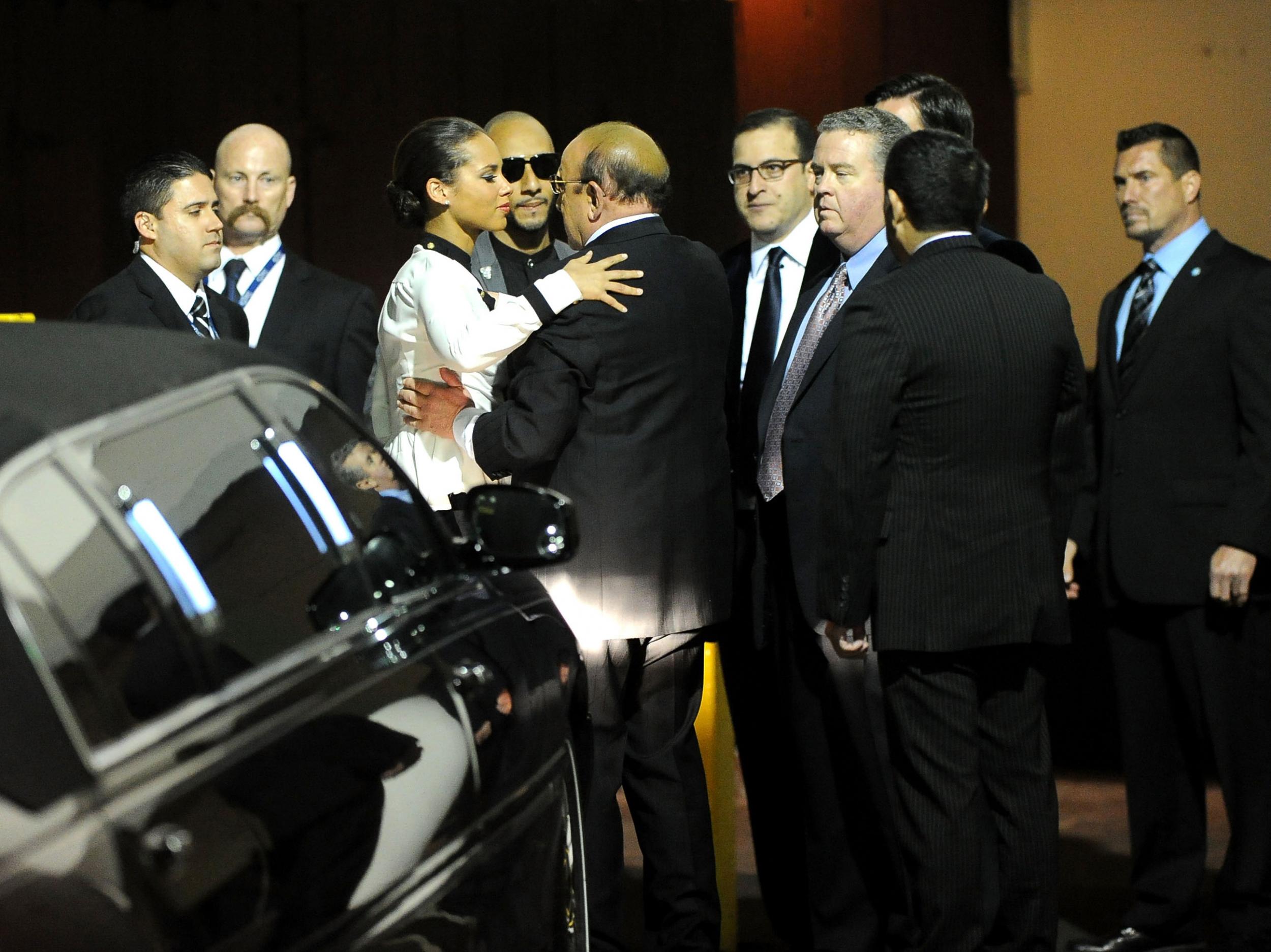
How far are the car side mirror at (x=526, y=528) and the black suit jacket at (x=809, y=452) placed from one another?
1074 millimetres

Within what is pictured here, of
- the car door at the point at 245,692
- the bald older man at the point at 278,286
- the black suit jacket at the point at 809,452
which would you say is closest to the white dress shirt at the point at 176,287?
the bald older man at the point at 278,286

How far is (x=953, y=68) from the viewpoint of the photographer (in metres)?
6.69

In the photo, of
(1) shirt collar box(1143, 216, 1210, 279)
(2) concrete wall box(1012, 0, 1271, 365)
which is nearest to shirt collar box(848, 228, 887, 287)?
(1) shirt collar box(1143, 216, 1210, 279)

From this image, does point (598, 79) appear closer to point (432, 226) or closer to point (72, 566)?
point (432, 226)

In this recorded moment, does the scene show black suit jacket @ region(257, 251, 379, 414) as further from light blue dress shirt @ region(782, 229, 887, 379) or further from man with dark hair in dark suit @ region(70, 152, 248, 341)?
light blue dress shirt @ region(782, 229, 887, 379)

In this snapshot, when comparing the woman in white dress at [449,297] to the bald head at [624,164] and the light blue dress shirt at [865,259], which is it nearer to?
the bald head at [624,164]

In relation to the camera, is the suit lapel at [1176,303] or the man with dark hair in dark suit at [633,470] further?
the suit lapel at [1176,303]

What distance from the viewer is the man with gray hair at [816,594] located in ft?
12.0

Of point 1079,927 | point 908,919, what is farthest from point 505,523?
point 1079,927

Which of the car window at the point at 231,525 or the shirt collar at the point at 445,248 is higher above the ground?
the shirt collar at the point at 445,248

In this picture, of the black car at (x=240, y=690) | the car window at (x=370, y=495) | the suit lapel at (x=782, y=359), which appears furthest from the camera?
the suit lapel at (x=782, y=359)

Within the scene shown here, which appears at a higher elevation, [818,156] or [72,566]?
[818,156]

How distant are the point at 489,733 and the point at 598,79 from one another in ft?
15.9

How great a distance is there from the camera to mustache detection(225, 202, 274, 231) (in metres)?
5.31
